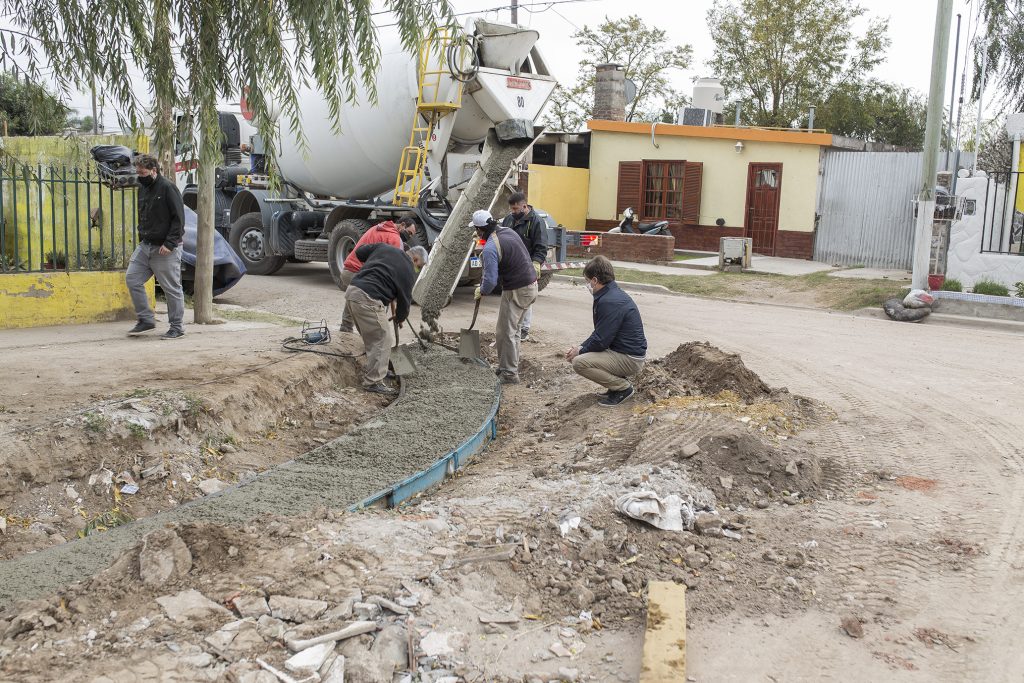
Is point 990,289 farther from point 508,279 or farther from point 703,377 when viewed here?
point 508,279

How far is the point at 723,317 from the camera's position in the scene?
13227mm

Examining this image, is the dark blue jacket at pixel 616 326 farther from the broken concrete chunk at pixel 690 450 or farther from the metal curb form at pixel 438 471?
the broken concrete chunk at pixel 690 450

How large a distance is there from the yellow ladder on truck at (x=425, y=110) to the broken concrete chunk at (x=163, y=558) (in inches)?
344

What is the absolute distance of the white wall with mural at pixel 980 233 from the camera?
14.2 m

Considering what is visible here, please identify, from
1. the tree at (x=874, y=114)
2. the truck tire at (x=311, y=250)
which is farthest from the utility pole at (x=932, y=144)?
the tree at (x=874, y=114)

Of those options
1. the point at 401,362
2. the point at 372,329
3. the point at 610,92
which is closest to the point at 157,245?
the point at 372,329

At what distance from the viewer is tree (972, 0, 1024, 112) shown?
1831 centimetres

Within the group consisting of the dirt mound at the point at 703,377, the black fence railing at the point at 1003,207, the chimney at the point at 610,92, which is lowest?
the dirt mound at the point at 703,377

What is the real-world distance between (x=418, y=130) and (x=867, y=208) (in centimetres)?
1216

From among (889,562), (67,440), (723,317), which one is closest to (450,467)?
(67,440)

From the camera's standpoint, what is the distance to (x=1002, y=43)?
18.7m

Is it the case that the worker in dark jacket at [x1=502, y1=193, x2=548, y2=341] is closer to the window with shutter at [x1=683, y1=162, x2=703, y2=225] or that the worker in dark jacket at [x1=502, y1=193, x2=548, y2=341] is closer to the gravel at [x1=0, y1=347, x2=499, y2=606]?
the gravel at [x1=0, y1=347, x2=499, y2=606]

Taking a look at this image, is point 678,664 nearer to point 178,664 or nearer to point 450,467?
point 178,664

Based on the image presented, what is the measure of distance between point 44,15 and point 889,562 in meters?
6.05
